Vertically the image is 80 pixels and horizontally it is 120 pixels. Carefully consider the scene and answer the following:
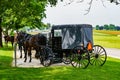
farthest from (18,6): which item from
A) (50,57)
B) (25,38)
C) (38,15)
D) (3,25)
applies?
(3,25)

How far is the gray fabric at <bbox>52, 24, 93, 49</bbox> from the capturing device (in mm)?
23703

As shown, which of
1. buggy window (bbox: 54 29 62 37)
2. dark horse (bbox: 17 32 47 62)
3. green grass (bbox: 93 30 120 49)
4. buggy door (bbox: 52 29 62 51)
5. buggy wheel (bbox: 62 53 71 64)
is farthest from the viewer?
green grass (bbox: 93 30 120 49)

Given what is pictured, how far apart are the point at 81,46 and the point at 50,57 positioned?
1.94m

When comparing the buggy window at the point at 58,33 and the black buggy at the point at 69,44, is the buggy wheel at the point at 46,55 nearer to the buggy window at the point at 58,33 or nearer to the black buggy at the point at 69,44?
the black buggy at the point at 69,44

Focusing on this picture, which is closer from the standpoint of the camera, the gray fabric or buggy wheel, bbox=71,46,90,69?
buggy wheel, bbox=71,46,90,69

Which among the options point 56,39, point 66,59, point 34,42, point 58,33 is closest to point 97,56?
point 66,59

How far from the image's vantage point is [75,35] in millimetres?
23781

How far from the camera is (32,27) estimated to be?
48375mm

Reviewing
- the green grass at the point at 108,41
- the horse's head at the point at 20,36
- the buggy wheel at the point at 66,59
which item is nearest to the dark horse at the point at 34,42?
the horse's head at the point at 20,36

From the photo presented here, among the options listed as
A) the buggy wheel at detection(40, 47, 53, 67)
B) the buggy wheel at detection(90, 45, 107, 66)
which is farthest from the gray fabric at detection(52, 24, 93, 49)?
the buggy wheel at detection(40, 47, 53, 67)

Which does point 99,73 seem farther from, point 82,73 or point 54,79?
point 54,79

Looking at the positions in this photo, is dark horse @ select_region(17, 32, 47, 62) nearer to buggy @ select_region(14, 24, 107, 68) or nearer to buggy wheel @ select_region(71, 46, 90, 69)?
buggy @ select_region(14, 24, 107, 68)

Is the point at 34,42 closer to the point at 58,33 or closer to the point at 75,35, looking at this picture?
the point at 58,33

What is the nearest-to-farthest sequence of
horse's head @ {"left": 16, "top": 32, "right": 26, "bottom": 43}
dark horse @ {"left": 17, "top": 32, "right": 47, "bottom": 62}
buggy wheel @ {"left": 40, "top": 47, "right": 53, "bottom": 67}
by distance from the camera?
buggy wheel @ {"left": 40, "top": 47, "right": 53, "bottom": 67}, dark horse @ {"left": 17, "top": 32, "right": 47, "bottom": 62}, horse's head @ {"left": 16, "top": 32, "right": 26, "bottom": 43}
